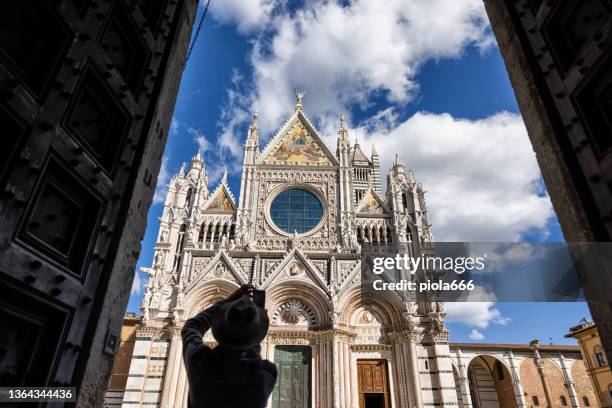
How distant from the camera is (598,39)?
361 cm

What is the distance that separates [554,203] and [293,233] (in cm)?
1706

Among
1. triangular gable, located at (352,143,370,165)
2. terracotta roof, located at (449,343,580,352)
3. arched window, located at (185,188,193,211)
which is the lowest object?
terracotta roof, located at (449,343,580,352)

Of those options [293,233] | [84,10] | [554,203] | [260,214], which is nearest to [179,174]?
[260,214]

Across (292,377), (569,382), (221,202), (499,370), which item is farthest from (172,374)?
(569,382)

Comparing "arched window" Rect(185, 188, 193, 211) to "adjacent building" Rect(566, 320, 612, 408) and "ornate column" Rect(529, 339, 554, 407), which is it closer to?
"adjacent building" Rect(566, 320, 612, 408)

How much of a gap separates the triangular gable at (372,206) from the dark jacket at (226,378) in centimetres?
1920

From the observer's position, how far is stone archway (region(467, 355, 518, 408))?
94.4ft

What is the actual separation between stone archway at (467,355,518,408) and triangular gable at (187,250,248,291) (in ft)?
74.0

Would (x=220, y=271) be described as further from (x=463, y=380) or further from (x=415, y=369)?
(x=463, y=380)

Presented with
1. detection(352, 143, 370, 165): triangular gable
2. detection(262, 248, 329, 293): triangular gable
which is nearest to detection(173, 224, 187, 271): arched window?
detection(262, 248, 329, 293): triangular gable

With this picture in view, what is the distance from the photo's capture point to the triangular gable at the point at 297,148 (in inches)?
Answer: 909

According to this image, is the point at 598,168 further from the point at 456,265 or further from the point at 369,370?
the point at 369,370

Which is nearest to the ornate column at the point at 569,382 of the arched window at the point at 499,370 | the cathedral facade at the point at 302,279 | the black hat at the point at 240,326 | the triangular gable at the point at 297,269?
the arched window at the point at 499,370

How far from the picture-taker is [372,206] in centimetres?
2183
